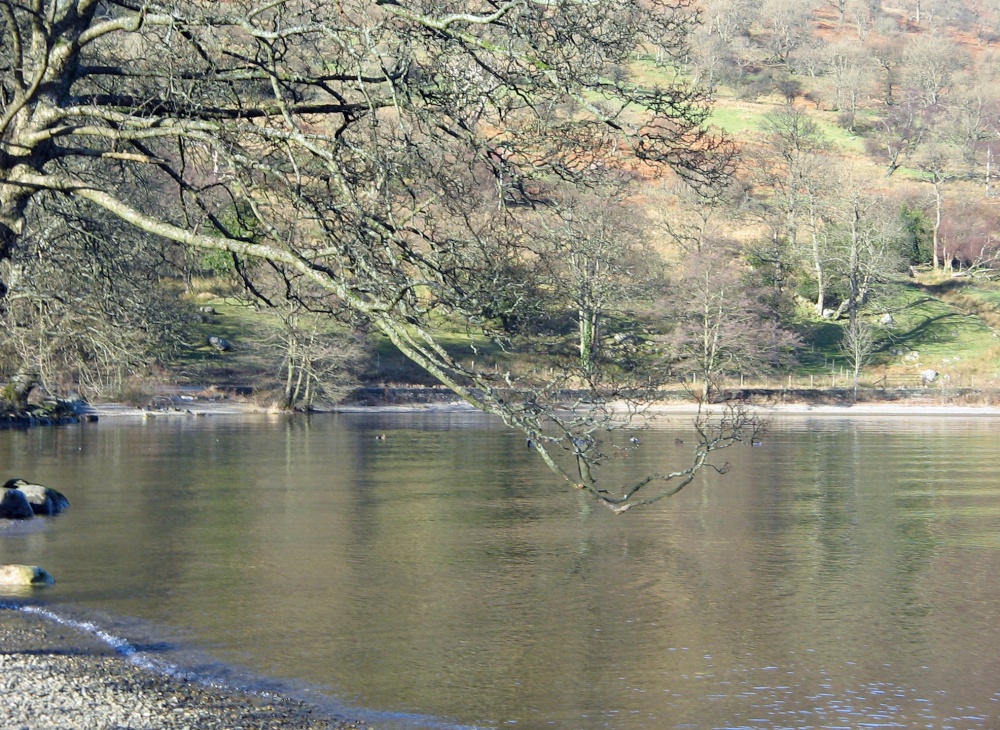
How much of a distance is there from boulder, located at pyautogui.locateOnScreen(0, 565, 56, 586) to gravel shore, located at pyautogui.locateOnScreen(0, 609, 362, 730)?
102 inches

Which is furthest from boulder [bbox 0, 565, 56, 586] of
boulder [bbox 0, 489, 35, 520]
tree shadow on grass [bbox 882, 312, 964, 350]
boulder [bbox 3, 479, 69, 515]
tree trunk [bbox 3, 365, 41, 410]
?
tree shadow on grass [bbox 882, 312, 964, 350]

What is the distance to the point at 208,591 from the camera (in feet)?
47.1

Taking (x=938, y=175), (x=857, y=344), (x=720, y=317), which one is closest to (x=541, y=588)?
(x=720, y=317)

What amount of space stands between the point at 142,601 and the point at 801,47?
99.7 metres

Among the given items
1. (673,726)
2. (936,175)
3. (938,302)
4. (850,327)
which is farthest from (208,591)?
(936,175)

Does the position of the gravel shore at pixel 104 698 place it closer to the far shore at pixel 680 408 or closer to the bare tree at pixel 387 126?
the bare tree at pixel 387 126

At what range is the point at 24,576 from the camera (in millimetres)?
14023

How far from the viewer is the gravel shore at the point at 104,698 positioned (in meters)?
8.30

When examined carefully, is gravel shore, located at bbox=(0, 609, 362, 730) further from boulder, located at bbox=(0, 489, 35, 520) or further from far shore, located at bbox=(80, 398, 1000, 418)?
far shore, located at bbox=(80, 398, 1000, 418)

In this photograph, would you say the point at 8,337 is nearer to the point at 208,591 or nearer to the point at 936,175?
the point at 208,591

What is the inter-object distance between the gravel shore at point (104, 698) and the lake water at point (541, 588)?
55 cm

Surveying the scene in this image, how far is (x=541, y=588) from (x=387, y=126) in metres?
7.64

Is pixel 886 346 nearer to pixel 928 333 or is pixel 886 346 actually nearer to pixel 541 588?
pixel 928 333

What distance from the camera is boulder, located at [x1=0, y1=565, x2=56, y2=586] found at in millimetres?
13977
